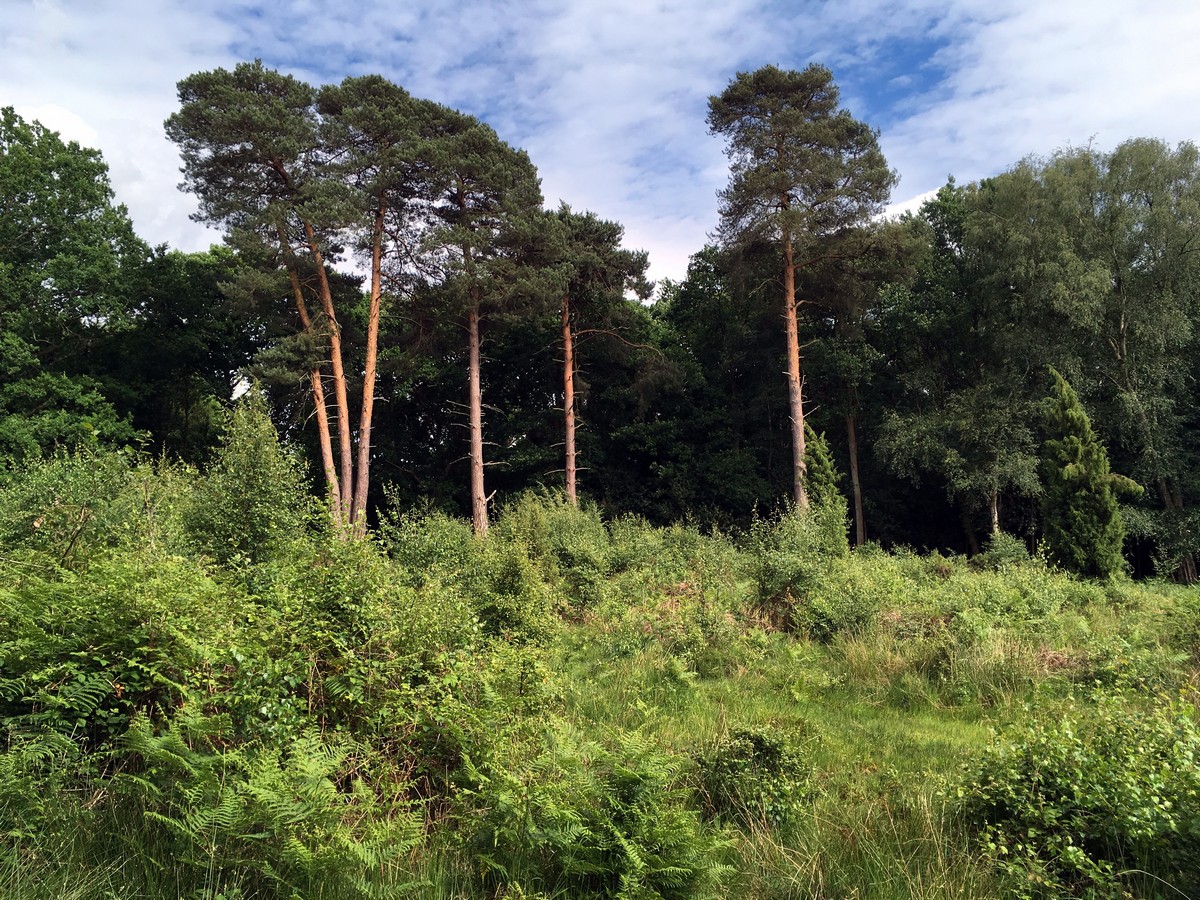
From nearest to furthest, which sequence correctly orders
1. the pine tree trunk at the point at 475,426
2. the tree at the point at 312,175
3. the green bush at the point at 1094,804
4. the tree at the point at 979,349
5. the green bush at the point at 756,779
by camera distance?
1. the green bush at the point at 1094,804
2. the green bush at the point at 756,779
3. the tree at the point at 312,175
4. the pine tree trunk at the point at 475,426
5. the tree at the point at 979,349

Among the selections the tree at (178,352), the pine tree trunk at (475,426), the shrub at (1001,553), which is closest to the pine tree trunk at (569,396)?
the pine tree trunk at (475,426)

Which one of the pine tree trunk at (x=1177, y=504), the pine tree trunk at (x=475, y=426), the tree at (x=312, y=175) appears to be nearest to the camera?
the tree at (x=312, y=175)

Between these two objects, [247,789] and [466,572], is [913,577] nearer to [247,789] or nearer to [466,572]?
[466,572]

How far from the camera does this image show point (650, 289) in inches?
1041

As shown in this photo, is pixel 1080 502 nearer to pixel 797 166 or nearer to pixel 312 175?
pixel 797 166

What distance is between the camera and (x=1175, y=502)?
23547mm

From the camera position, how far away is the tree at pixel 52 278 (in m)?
23.3

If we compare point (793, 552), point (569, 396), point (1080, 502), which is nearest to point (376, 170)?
point (569, 396)

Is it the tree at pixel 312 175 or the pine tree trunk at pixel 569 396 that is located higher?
the tree at pixel 312 175

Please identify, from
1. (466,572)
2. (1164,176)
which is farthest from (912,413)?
(466,572)

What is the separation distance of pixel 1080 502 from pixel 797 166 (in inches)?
515

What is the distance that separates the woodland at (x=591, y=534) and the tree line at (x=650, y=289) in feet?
0.51

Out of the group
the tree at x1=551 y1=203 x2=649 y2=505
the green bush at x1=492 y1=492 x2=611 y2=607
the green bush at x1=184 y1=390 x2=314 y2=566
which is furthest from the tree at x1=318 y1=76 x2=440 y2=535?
the green bush at x1=184 y1=390 x2=314 y2=566

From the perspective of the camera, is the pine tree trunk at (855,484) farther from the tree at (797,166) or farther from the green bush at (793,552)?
the green bush at (793,552)
